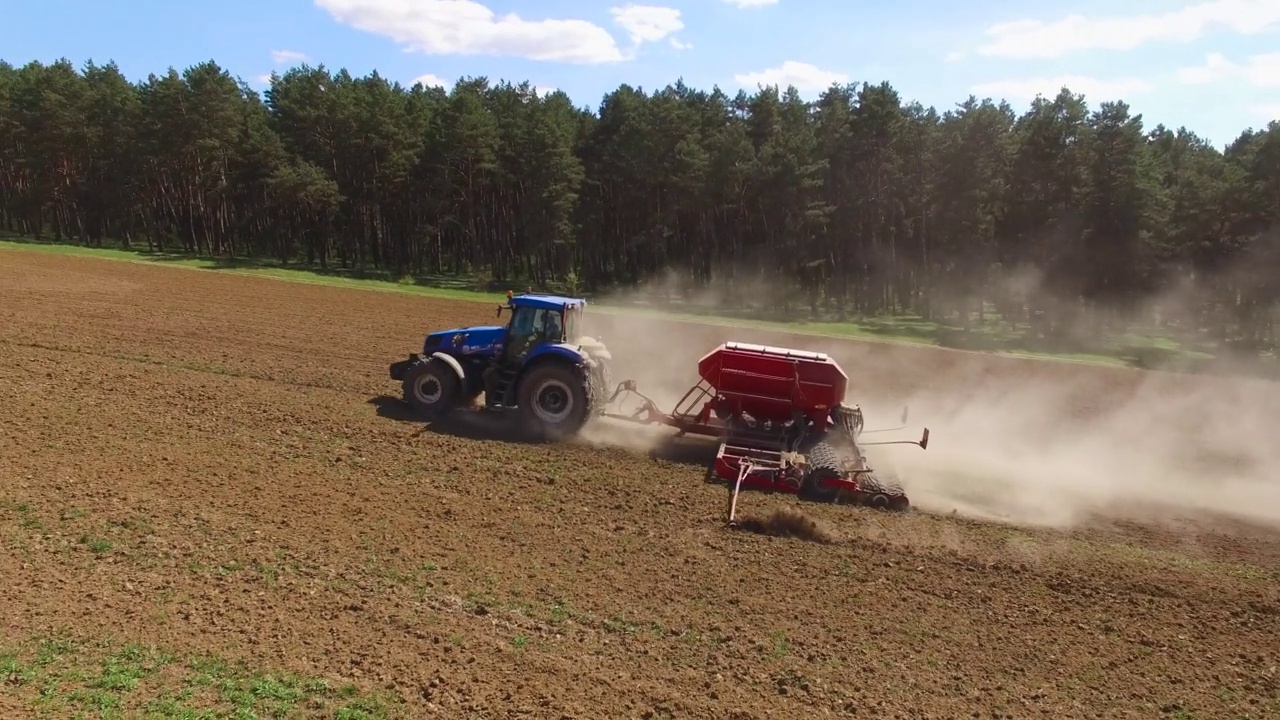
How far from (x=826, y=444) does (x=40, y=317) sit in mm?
19632

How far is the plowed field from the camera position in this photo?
624 centimetres

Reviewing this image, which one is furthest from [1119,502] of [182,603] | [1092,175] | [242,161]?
[242,161]

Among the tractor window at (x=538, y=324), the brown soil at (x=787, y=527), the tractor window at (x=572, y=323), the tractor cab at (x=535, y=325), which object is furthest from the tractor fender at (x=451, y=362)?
the brown soil at (x=787, y=527)

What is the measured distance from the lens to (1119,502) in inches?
461

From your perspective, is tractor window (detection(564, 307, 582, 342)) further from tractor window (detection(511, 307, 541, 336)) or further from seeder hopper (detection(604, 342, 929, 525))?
seeder hopper (detection(604, 342, 929, 525))

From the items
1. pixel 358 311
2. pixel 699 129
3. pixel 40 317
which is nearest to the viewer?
pixel 40 317

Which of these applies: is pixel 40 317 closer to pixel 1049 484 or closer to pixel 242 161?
pixel 1049 484

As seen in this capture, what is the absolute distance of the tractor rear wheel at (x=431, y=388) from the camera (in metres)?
13.5

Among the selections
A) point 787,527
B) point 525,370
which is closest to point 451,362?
point 525,370

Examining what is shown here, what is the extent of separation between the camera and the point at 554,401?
13102mm

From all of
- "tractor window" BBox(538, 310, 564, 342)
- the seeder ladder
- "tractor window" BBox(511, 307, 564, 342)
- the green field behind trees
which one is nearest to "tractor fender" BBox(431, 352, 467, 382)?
"tractor window" BBox(511, 307, 564, 342)

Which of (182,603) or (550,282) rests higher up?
(550,282)

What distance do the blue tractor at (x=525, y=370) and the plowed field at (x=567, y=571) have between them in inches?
23.9

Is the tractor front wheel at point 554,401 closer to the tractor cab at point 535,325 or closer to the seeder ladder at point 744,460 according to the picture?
the tractor cab at point 535,325
